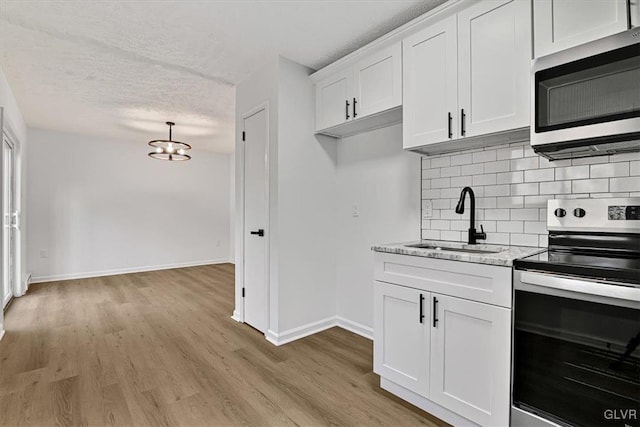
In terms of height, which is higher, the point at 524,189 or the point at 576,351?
the point at 524,189

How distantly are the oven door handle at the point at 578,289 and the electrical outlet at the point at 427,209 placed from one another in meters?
1.05

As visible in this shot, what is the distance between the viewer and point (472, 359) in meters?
1.61

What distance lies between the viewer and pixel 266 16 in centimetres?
223

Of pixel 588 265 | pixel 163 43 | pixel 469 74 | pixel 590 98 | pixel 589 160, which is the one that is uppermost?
pixel 163 43

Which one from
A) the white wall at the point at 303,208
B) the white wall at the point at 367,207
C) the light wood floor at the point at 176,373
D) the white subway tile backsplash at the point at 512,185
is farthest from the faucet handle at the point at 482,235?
the white wall at the point at 303,208

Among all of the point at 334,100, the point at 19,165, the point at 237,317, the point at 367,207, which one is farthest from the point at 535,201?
the point at 19,165

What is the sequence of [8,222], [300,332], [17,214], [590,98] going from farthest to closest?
[17,214], [8,222], [300,332], [590,98]

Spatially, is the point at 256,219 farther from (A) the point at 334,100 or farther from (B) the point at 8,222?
(B) the point at 8,222

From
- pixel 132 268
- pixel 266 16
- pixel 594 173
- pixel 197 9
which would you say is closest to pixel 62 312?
pixel 132 268

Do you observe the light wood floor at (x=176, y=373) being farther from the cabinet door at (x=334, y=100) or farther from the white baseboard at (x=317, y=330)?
the cabinet door at (x=334, y=100)

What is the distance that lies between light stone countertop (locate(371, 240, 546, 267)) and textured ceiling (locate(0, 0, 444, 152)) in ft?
5.27

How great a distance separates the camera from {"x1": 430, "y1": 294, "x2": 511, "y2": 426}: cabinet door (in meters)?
1.51

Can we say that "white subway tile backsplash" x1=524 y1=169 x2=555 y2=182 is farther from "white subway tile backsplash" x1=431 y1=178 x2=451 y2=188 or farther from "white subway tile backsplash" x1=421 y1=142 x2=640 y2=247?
"white subway tile backsplash" x1=431 y1=178 x2=451 y2=188

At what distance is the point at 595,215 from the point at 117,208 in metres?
6.64
